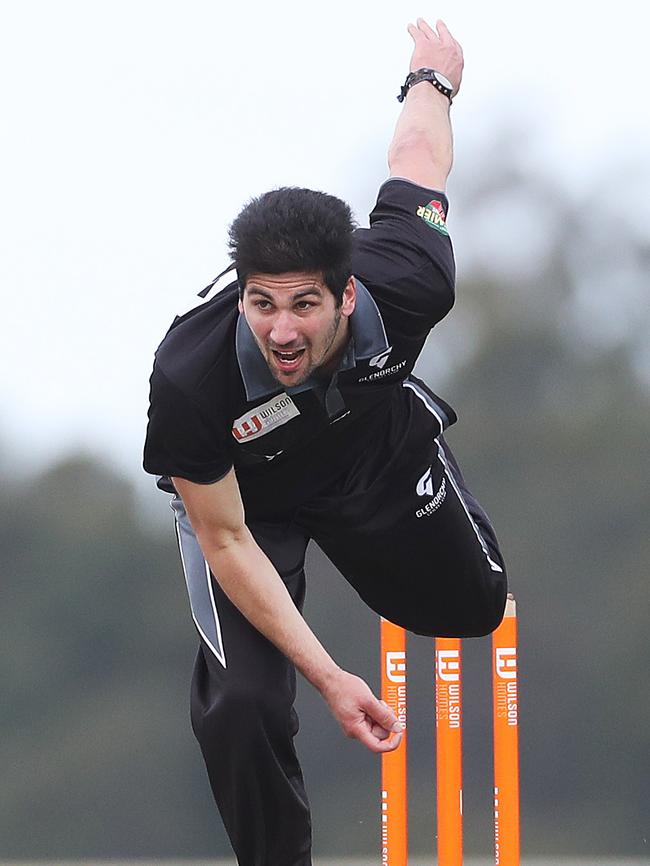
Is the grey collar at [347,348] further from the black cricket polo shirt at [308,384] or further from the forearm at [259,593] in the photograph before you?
the forearm at [259,593]

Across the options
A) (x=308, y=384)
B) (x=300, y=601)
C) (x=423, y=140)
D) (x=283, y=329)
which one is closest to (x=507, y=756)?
(x=300, y=601)

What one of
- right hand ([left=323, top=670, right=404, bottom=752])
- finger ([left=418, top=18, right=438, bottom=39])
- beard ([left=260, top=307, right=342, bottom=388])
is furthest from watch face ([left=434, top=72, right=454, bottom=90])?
right hand ([left=323, top=670, right=404, bottom=752])

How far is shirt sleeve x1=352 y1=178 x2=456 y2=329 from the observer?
7.88 feet

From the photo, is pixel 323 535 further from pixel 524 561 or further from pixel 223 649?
pixel 524 561

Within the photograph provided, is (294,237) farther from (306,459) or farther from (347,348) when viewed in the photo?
(306,459)

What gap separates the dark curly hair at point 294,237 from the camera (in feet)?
7.02

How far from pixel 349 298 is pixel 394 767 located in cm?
165

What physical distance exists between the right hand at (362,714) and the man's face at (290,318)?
0.49 m

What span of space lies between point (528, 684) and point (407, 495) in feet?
9.96

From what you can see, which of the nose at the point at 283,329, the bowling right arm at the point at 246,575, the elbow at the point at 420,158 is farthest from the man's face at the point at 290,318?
the elbow at the point at 420,158

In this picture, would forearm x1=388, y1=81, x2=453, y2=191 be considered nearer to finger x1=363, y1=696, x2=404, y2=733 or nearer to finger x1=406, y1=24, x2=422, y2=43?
finger x1=406, y1=24, x2=422, y2=43

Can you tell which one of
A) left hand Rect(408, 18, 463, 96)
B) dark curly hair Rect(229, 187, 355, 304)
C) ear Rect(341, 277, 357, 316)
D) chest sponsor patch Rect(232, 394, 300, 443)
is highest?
left hand Rect(408, 18, 463, 96)

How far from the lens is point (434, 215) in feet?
8.23

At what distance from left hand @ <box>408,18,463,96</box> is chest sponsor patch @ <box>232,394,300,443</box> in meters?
0.77
